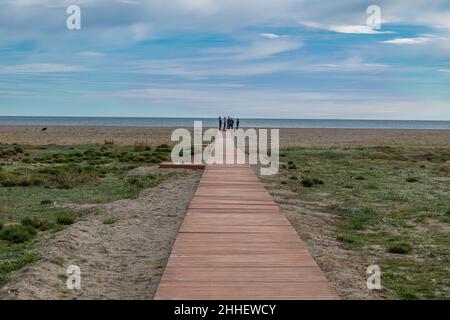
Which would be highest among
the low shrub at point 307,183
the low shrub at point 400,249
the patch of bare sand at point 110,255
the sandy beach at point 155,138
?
the sandy beach at point 155,138

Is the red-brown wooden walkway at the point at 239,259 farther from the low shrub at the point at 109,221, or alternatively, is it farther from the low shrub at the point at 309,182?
the low shrub at the point at 309,182

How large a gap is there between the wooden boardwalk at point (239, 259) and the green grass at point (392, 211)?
1373mm

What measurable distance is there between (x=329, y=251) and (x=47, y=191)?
10211mm

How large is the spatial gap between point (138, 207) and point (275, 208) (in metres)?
3.98

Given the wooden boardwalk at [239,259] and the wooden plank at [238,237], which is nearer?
the wooden boardwalk at [239,259]

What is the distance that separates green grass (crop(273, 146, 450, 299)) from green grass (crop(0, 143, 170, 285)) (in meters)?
5.31

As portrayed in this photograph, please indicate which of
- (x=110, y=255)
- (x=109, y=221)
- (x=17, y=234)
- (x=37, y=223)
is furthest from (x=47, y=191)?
(x=110, y=255)

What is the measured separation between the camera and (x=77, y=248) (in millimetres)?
8852

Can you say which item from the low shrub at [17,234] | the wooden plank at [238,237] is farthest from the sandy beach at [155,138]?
the wooden plank at [238,237]

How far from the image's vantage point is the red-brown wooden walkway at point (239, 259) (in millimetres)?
5672

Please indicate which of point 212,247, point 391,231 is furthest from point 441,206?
point 212,247

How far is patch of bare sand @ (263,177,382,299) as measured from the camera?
688 centimetres

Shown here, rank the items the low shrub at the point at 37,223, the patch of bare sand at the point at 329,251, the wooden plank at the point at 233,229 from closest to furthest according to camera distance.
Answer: the patch of bare sand at the point at 329,251 → the wooden plank at the point at 233,229 → the low shrub at the point at 37,223
